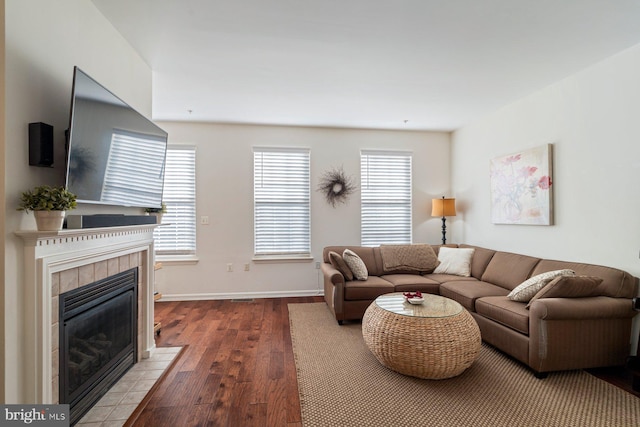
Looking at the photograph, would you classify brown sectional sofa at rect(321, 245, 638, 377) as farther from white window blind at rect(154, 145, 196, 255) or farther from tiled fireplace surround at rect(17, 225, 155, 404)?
white window blind at rect(154, 145, 196, 255)

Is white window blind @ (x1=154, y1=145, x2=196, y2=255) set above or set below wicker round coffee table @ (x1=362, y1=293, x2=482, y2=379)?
above

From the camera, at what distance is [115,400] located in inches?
78.0

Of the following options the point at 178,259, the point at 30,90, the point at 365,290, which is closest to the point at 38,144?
the point at 30,90

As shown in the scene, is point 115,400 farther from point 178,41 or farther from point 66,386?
point 178,41

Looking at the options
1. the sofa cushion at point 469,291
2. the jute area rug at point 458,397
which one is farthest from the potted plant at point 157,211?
the sofa cushion at point 469,291

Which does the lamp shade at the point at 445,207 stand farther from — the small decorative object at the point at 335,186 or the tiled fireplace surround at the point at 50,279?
the tiled fireplace surround at the point at 50,279

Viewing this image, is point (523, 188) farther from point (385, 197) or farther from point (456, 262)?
point (385, 197)

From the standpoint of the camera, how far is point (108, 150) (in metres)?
1.84

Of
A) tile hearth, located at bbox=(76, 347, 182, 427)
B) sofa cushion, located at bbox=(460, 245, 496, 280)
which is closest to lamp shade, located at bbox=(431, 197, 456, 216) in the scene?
sofa cushion, located at bbox=(460, 245, 496, 280)

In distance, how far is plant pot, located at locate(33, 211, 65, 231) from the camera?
4.50ft

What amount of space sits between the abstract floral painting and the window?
50.7 inches

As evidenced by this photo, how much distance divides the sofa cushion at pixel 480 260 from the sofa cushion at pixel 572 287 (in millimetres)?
1347

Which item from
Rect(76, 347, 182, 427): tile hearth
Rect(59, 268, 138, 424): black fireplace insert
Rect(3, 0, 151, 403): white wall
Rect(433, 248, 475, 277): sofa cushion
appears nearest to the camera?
Rect(3, 0, 151, 403): white wall

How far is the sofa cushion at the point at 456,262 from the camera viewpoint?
3838mm
